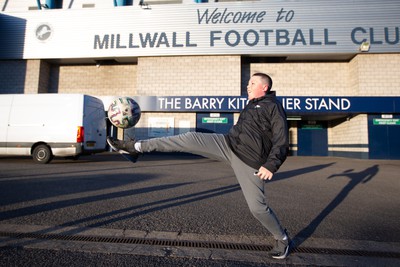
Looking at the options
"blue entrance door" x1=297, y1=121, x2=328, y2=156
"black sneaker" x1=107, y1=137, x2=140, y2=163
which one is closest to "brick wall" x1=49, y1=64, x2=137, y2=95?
"blue entrance door" x1=297, y1=121, x2=328, y2=156

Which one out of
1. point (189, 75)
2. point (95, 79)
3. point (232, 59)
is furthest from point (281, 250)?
point (95, 79)

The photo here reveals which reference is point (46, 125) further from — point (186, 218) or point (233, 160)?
point (233, 160)

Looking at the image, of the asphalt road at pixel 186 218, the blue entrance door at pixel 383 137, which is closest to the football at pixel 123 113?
the asphalt road at pixel 186 218

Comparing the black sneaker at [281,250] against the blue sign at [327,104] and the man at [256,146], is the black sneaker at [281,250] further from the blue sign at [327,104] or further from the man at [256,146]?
the blue sign at [327,104]

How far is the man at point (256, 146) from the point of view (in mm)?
2201

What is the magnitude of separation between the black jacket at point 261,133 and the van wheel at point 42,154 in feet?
29.6

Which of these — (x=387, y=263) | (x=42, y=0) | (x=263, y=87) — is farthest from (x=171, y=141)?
(x=42, y=0)

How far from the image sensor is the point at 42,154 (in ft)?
30.1

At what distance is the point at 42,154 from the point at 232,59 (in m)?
13.6

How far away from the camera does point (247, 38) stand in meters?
17.6

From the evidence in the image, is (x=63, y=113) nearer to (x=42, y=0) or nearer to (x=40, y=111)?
(x=40, y=111)

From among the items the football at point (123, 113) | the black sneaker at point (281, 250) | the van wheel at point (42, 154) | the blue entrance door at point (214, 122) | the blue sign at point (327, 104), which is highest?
the blue sign at point (327, 104)

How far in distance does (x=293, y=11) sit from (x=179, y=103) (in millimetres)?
10607

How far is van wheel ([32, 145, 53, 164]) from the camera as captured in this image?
9133mm
